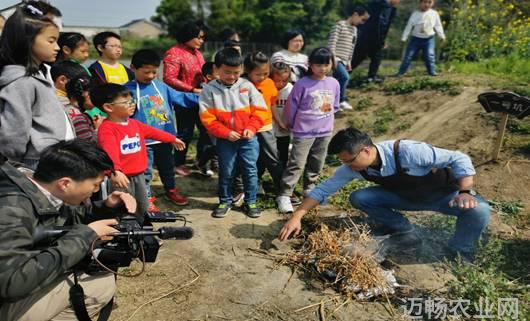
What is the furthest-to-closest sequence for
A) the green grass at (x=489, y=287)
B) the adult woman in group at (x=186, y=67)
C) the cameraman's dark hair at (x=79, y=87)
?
the adult woman in group at (x=186, y=67)
the cameraman's dark hair at (x=79, y=87)
the green grass at (x=489, y=287)

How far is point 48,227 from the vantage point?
215cm

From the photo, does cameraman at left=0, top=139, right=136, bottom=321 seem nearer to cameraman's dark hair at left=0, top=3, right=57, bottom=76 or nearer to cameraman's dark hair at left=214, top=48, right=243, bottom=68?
cameraman's dark hair at left=0, top=3, right=57, bottom=76

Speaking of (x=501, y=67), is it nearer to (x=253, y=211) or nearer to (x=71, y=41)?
(x=253, y=211)

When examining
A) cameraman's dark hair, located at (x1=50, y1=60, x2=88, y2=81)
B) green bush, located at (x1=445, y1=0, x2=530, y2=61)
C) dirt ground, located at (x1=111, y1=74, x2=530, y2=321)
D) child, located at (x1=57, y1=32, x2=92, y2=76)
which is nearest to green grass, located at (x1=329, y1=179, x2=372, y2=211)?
dirt ground, located at (x1=111, y1=74, x2=530, y2=321)

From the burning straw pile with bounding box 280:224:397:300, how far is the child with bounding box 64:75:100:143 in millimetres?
2125

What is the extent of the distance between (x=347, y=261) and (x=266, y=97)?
7.30 ft

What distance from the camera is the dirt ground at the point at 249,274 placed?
2936 mm

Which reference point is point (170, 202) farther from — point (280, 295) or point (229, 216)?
point (280, 295)

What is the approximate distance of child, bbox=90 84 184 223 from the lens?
3342 mm

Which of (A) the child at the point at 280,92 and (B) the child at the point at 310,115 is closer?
(B) the child at the point at 310,115

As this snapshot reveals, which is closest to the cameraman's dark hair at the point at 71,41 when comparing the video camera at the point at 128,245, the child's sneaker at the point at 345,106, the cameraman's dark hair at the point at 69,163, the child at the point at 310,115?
the child at the point at 310,115

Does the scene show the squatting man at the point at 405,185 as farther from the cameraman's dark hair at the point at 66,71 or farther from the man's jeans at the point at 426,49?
the man's jeans at the point at 426,49

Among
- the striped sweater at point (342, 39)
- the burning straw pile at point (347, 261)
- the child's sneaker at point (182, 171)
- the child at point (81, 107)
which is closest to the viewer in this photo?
the burning straw pile at point (347, 261)

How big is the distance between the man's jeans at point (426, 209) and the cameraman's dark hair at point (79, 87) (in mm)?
2796
